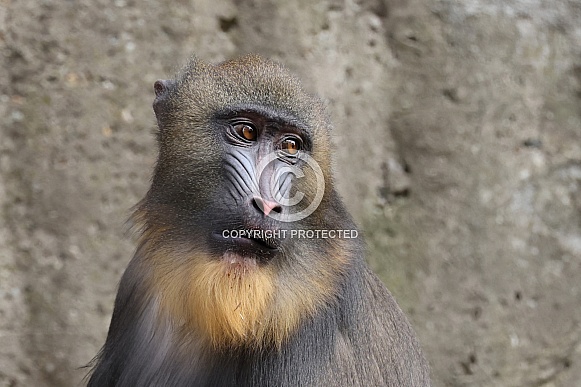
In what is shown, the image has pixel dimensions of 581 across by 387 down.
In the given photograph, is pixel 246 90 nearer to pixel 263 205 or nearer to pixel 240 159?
pixel 240 159

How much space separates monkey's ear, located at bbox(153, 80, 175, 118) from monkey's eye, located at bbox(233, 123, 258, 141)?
1.35 feet

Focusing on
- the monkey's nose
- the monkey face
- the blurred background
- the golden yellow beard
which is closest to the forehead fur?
the monkey face

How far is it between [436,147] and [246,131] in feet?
8.67

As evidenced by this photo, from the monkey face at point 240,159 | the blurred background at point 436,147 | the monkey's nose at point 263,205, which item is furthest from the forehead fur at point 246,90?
the blurred background at point 436,147

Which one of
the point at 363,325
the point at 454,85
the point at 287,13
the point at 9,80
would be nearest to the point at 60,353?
the point at 9,80

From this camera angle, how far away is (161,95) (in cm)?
306

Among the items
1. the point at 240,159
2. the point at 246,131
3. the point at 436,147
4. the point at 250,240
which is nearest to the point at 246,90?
the point at 246,131

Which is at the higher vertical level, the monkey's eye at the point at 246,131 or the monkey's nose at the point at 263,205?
the monkey's eye at the point at 246,131

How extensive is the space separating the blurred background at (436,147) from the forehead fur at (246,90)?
5.96ft

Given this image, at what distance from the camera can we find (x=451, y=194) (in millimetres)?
5086

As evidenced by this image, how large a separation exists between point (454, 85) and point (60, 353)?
308cm

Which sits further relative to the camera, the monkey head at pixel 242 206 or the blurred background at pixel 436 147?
the blurred background at pixel 436 147

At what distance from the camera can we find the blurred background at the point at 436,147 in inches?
183

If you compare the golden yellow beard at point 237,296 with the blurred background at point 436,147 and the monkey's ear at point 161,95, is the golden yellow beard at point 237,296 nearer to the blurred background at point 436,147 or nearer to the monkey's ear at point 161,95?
the monkey's ear at point 161,95
